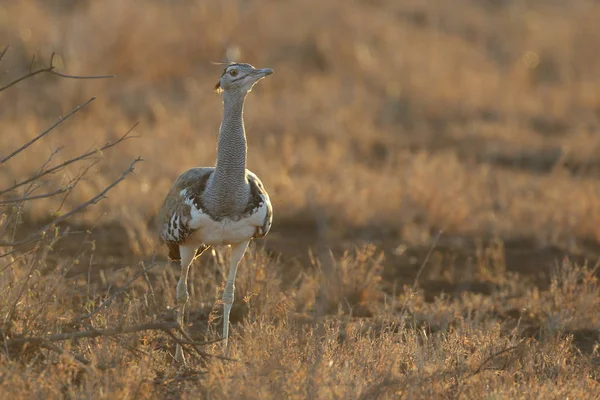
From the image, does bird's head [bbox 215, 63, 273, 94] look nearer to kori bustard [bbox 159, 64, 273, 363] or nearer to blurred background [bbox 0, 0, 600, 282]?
kori bustard [bbox 159, 64, 273, 363]

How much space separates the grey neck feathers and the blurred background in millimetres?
1376

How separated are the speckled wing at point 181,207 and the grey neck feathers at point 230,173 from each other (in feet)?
0.32

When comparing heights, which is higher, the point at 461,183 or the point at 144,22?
the point at 144,22

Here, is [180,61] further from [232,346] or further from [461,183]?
[232,346]

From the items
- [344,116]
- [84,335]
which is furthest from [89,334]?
→ [344,116]

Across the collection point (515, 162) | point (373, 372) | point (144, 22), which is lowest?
point (515, 162)

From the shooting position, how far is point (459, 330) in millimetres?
4879

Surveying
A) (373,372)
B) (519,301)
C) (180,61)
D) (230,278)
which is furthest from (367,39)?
(373,372)

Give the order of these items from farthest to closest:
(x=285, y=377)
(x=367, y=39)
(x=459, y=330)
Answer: (x=367, y=39), (x=459, y=330), (x=285, y=377)

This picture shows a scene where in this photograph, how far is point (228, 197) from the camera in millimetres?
4574

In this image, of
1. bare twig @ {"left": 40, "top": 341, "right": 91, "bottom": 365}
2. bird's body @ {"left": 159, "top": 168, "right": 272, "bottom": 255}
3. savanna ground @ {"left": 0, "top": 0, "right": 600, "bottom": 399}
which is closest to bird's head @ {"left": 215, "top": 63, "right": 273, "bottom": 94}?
bird's body @ {"left": 159, "top": 168, "right": 272, "bottom": 255}

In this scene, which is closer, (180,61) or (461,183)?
(461,183)

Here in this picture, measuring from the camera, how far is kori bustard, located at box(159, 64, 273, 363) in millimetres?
4598

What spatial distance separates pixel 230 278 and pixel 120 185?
3304mm
